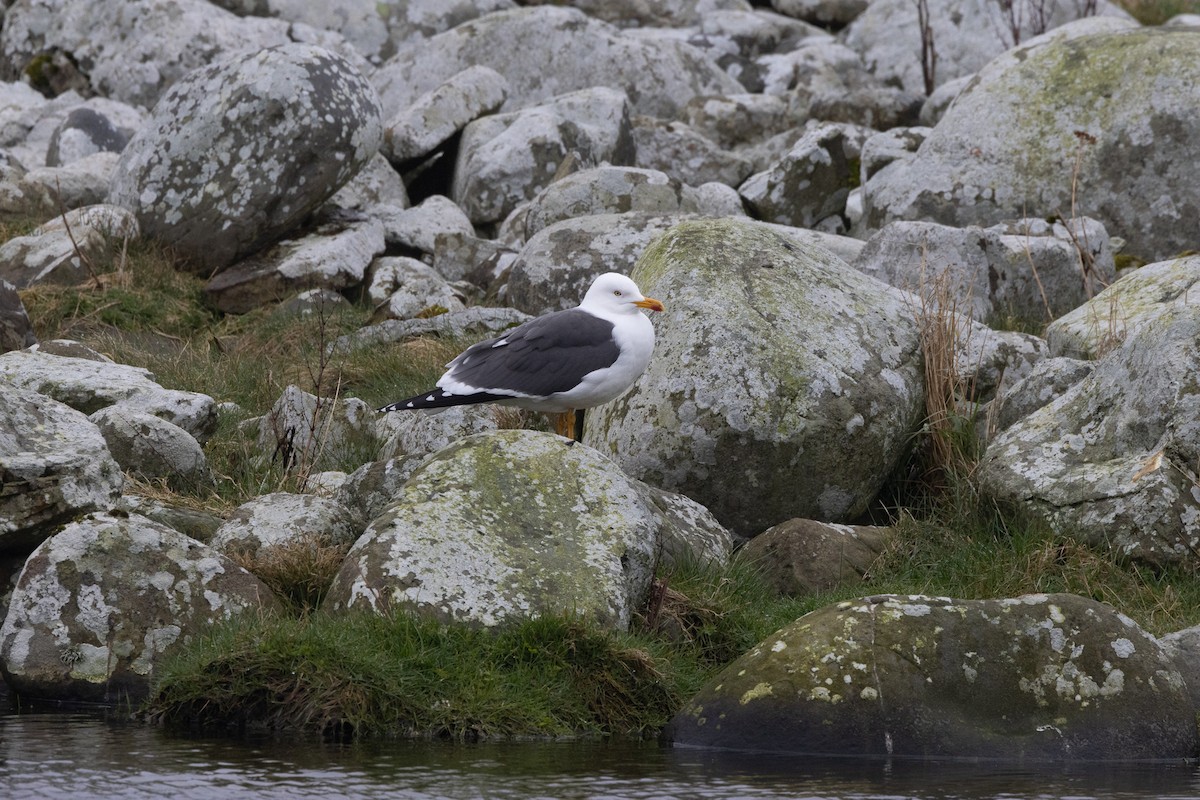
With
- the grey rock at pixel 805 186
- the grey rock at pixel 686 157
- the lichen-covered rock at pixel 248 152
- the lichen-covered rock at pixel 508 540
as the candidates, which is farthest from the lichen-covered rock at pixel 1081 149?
the lichen-covered rock at pixel 508 540

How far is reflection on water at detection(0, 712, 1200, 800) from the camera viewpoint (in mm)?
5332

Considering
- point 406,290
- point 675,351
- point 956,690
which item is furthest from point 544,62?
point 956,690

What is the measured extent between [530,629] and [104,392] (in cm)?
415

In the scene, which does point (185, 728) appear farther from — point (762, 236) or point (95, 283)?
point (95, 283)

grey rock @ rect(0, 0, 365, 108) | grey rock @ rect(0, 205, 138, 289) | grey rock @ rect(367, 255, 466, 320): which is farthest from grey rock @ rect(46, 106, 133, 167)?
grey rock @ rect(367, 255, 466, 320)

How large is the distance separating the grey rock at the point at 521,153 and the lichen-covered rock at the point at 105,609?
8.87 metres

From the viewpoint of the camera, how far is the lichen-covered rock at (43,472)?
24.3ft

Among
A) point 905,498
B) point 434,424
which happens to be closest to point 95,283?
point 434,424

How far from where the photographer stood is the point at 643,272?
965cm

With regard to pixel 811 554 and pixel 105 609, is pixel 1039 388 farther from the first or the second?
pixel 105 609

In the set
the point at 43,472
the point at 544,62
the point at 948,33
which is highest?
the point at 948,33

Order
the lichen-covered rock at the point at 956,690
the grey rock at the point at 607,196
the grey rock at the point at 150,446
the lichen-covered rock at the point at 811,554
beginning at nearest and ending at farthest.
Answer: the lichen-covered rock at the point at 956,690
the lichen-covered rock at the point at 811,554
the grey rock at the point at 150,446
the grey rock at the point at 607,196

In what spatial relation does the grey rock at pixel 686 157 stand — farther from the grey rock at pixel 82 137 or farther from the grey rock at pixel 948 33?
the grey rock at pixel 82 137

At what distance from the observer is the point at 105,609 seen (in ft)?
22.9
